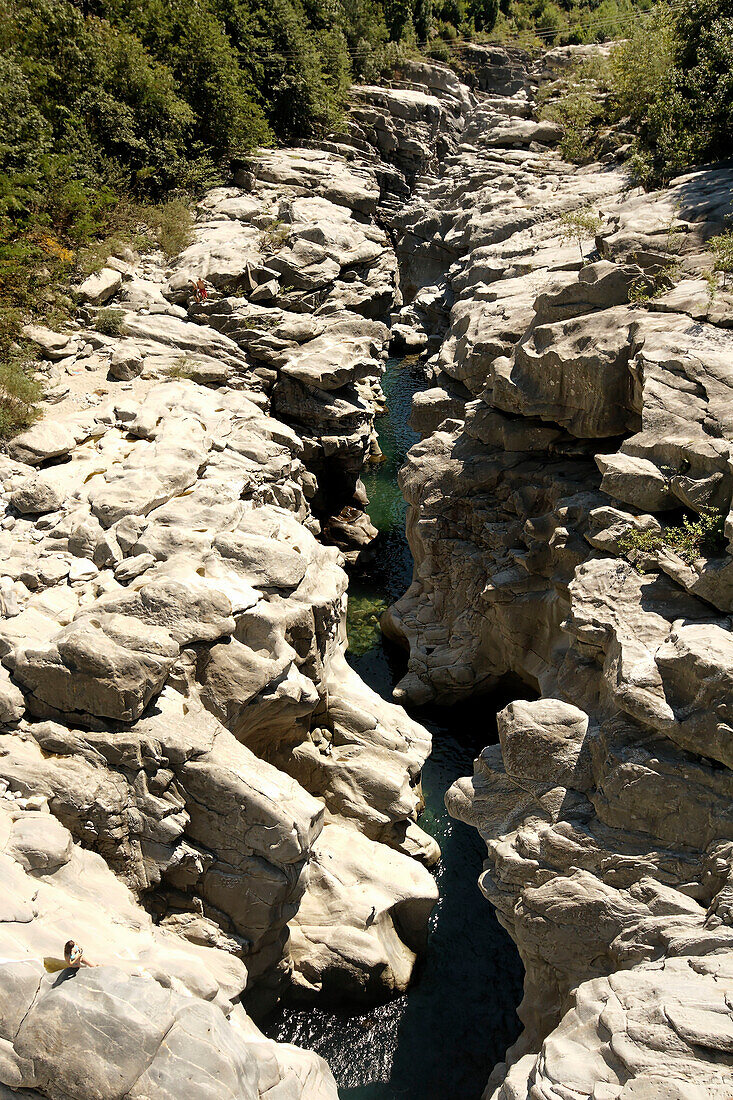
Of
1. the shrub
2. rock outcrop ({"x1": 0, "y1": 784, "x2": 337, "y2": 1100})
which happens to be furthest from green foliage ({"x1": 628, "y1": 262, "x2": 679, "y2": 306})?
rock outcrop ({"x1": 0, "y1": 784, "x2": 337, "y2": 1100})

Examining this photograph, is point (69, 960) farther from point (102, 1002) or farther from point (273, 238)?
point (273, 238)

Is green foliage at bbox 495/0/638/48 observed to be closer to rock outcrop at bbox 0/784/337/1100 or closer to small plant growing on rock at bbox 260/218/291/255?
small plant growing on rock at bbox 260/218/291/255

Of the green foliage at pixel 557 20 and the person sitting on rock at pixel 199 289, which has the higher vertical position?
the green foliage at pixel 557 20

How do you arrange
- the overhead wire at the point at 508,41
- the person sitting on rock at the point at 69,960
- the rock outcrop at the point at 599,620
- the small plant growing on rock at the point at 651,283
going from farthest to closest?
the overhead wire at the point at 508,41 → the small plant growing on rock at the point at 651,283 → the rock outcrop at the point at 599,620 → the person sitting on rock at the point at 69,960

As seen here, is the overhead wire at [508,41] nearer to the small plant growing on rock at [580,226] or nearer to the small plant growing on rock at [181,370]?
the small plant growing on rock at [580,226]

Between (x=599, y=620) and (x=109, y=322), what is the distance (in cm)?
1844

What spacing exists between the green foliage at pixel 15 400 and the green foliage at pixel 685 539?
15.0 metres

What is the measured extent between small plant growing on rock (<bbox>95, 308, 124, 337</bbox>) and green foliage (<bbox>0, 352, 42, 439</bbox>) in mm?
5407

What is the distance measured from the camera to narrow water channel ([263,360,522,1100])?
15.4m

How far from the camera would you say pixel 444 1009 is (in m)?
16.8

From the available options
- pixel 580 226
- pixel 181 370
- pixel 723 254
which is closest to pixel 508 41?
pixel 580 226

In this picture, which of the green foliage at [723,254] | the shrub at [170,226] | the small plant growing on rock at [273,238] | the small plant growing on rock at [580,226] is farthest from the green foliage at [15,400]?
the small plant growing on rock at [580,226]

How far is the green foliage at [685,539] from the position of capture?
14938 millimetres

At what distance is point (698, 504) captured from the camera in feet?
50.1
